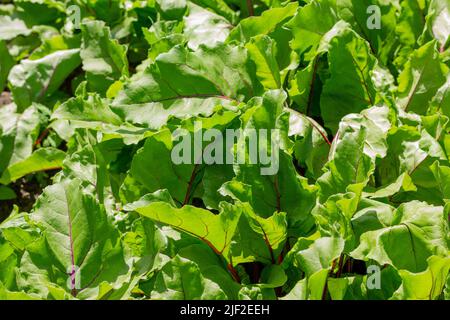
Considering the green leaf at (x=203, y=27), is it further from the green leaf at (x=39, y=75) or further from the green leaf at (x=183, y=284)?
the green leaf at (x=183, y=284)

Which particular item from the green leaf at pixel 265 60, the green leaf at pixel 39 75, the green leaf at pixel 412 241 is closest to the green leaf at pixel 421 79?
the green leaf at pixel 265 60

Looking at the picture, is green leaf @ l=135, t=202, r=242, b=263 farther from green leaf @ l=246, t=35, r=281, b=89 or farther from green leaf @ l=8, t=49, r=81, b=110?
green leaf @ l=8, t=49, r=81, b=110

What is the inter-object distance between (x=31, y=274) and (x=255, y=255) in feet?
1.91

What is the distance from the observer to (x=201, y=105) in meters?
2.28

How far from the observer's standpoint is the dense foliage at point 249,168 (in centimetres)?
186

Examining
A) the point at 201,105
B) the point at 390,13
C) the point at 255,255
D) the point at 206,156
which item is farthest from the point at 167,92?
the point at 390,13

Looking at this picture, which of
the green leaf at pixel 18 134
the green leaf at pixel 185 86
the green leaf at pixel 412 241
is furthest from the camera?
the green leaf at pixel 18 134

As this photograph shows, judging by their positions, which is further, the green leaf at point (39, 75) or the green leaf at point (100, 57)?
the green leaf at point (39, 75)

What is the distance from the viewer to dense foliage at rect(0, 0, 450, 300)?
186cm

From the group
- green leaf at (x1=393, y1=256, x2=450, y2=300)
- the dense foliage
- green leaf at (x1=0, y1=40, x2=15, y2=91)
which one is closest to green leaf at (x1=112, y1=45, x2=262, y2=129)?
the dense foliage

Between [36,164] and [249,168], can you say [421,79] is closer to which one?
[249,168]

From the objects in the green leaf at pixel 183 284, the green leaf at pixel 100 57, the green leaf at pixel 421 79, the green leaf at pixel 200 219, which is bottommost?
the green leaf at pixel 183 284
